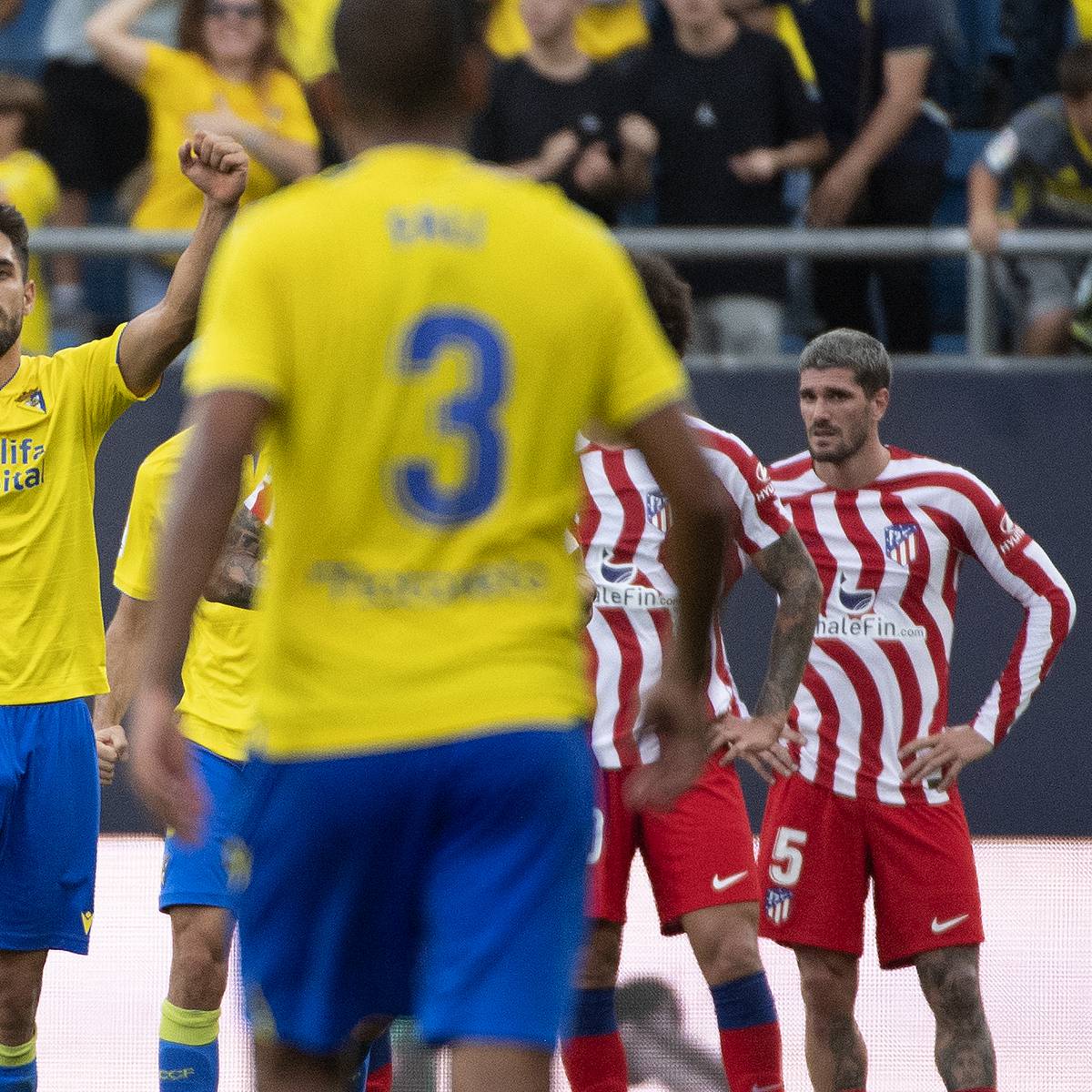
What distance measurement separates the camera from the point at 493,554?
257 centimetres

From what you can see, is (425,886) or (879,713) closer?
(425,886)

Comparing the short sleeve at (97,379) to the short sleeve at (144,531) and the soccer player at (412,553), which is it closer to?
the short sleeve at (144,531)

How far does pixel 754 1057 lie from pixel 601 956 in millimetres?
444

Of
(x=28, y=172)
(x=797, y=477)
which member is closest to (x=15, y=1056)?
(x=797, y=477)

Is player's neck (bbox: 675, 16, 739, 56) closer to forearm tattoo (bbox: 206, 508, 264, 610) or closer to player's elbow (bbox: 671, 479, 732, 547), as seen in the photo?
forearm tattoo (bbox: 206, 508, 264, 610)

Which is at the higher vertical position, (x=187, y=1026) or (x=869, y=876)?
(x=869, y=876)

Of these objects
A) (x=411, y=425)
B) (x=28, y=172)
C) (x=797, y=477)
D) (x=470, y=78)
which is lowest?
(x=797, y=477)

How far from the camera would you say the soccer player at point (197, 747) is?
4.84m

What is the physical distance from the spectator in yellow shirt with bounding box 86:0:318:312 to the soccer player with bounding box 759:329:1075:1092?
300 cm

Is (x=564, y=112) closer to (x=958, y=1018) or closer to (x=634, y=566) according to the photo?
(x=634, y=566)

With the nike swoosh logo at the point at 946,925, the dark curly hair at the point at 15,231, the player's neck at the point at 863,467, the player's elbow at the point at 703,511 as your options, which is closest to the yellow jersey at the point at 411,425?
the player's elbow at the point at 703,511

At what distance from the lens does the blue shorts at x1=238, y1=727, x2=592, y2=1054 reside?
2.54 metres

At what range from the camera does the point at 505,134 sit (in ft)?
25.9

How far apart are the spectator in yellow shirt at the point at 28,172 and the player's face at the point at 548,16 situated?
201 centimetres
